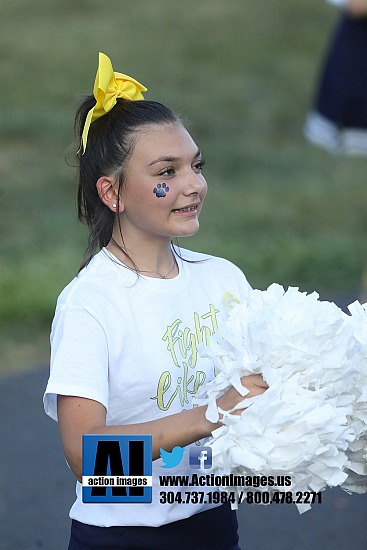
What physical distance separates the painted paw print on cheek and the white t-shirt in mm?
198

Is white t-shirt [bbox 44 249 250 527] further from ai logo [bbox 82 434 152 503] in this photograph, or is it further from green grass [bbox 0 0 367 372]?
green grass [bbox 0 0 367 372]

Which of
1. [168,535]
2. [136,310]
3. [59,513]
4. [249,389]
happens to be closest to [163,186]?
[136,310]

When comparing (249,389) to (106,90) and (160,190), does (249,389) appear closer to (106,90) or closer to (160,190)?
(160,190)

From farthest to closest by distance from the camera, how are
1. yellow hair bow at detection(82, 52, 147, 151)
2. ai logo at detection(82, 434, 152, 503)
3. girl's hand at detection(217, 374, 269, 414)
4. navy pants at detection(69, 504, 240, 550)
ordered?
yellow hair bow at detection(82, 52, 147, 151), navy pants at detection(69, 504, 240, 550), ai logo at detection(82, 434, 152, 503), girl's hand at detection(217, 374, 269, 414)

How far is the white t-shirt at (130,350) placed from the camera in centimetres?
232

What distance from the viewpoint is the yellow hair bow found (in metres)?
2.58

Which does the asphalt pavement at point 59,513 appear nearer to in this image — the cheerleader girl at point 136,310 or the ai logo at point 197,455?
the cheerleader girl at point 136,310

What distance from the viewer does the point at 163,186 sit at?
249 centimetres

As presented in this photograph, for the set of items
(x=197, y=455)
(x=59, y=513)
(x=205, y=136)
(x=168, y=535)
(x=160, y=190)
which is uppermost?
(x=160, y=190)

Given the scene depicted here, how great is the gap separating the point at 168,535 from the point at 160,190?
0.83m

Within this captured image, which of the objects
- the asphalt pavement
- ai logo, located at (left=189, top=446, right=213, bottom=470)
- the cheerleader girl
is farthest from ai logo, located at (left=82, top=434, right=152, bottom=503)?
the asphalt pavement

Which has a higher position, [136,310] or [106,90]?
[106,90]

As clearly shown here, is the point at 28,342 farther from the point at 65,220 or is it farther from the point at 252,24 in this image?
the point at 252,24

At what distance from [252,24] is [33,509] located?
1036 centimetres
